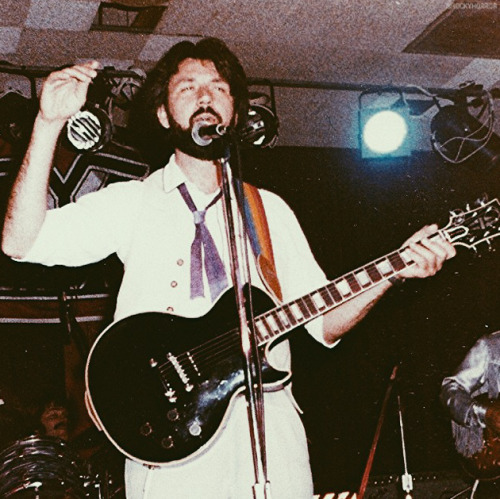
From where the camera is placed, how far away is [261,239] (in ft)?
9.07

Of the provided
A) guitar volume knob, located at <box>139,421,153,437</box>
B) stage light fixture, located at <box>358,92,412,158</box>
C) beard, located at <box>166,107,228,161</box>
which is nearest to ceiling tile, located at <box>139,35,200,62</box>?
stage light fixture, located at <box>358,92,412,158</box>

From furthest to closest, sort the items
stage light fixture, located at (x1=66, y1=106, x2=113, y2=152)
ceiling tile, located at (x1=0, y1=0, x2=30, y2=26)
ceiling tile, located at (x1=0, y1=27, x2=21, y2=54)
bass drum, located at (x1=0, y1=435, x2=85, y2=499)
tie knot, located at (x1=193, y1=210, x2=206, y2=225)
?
stage light fixture, located at (x1=66, y1=106, x2=113, y2=152) → ceiling tile, located at (x1=0, y1=27, x2=21, y2=54) → ceiling tile, located at (x1=0, y1=0, x2=30, y2=26) → bass drum, located at (x1=0, y1=435, x2=85, y2=499) → tie knot, located at (x1=193, y1=210, x2=206, y2=225)

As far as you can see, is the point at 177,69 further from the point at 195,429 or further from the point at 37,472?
the point at 37,472

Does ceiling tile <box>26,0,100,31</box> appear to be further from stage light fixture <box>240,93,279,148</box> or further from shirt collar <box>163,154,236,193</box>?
shirt collar <box>163,154,236,193</box>

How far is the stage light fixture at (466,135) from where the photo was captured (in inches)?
237

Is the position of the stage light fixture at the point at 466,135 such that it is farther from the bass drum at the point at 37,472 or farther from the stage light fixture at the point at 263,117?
the bass drum at the point at 37,472

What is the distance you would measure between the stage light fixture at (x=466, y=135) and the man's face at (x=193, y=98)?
3.49m

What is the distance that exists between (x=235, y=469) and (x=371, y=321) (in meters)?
4.27

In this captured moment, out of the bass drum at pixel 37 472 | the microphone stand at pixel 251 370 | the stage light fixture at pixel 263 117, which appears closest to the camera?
the microphone stand at pixel 251 370

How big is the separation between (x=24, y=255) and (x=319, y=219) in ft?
13.5

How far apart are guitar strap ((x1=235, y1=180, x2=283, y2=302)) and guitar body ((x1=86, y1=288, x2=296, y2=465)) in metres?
0.12

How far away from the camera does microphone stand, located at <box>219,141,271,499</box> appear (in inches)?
75.4

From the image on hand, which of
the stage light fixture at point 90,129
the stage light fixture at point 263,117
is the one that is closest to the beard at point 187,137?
the stage light fixture at point 90,129

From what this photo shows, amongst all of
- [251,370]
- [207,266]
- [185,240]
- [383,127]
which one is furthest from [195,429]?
[383,127]
